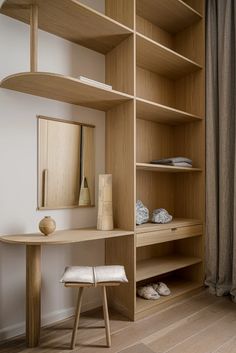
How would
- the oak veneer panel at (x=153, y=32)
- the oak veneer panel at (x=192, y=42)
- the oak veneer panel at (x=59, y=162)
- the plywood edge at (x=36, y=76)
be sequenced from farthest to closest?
1. the oak veneer panel at (x=192, y=42)
2. the oak veneer panel at (x=153, y=32)
3. the oak veneer panel at (x=59, y=162)
4. the plywood edge at (x=36, y=76)

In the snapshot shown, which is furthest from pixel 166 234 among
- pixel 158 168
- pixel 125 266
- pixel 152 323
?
pixel 152 323

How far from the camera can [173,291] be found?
2402 millimetres

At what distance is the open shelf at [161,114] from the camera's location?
7.17 ft

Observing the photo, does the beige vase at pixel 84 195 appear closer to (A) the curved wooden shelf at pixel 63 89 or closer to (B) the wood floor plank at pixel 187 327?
(A) the curved wooden shelf at pixel 63 89

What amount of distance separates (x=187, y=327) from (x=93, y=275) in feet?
2.66

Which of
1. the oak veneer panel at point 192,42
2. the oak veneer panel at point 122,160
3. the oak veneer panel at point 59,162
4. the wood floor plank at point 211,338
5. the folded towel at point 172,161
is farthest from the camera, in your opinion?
the oak veneer panel at point 192,42

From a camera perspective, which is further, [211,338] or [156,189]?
[156,189]

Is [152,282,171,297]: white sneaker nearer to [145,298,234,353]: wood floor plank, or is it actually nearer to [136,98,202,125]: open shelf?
[145,298,234,353]: wood floor plank

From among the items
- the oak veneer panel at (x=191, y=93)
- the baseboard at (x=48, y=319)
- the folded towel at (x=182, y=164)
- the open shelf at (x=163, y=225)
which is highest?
the oak veneer panel at (x=191, y=93)

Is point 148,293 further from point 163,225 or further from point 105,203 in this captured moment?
point 105,203

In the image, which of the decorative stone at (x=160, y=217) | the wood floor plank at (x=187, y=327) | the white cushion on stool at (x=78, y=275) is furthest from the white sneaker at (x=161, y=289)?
the white cushion on stool at (x=78, y=275)

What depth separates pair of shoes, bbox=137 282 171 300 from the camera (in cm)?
225

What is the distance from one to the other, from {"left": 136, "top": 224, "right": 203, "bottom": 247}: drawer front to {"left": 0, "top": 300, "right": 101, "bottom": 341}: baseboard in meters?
0.63

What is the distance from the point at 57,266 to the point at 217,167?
5.26 feet
